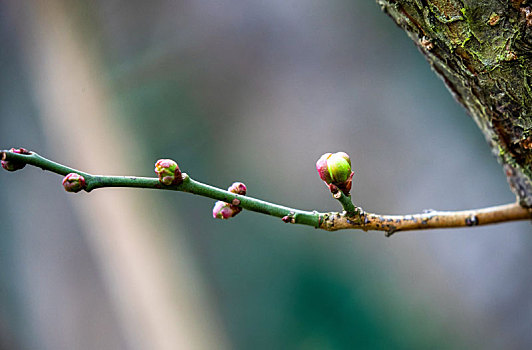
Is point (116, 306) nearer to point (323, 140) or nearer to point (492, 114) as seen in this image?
point (323, 140)

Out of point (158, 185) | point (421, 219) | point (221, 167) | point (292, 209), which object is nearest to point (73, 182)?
point (158, 185)

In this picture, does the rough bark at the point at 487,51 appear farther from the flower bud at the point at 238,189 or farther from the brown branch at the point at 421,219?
the flower bud at the point at 238,189

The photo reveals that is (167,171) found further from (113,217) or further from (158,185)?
(113,217)

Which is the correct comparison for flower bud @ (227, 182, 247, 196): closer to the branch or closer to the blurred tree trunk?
the branch

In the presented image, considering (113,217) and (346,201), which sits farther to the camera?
(113,217)

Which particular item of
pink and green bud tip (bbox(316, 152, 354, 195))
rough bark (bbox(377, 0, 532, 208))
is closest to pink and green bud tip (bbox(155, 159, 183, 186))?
pink and green bud tip (bbox(316, 152, 354, 195))
